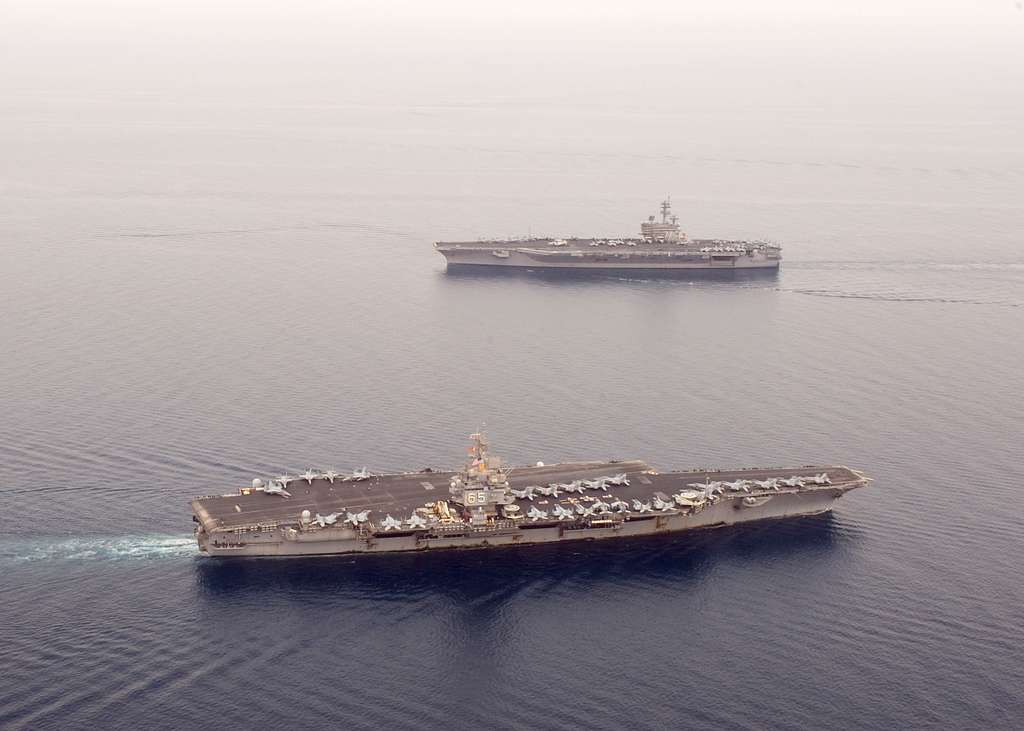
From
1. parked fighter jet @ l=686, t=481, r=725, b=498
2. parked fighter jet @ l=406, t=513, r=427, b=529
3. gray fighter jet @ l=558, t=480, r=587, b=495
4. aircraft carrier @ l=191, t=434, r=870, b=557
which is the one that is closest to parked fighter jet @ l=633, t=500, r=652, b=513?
aircraft carrier @ l=191, t=434, r=870, b=557

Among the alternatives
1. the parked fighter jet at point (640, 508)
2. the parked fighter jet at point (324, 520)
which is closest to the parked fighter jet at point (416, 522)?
the parked fighter jet at point (324, 520)

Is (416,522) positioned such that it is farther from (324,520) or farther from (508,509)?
(508,509)

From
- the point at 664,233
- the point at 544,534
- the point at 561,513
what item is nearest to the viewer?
the point at 544,534

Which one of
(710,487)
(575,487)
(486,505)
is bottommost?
(486,505)

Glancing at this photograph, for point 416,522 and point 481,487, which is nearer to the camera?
point 416,522

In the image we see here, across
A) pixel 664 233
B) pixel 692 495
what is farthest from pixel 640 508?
pixel 664 233

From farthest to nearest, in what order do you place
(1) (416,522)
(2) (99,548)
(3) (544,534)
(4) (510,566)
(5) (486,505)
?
(3) (544,534)
(5) (486,505)
(1) (416,522)
(4) (510,566)
(2) (99,548)

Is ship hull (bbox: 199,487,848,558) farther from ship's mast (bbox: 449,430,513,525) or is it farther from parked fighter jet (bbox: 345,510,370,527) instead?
ship's mast (bbox: 449,430,513,525)
